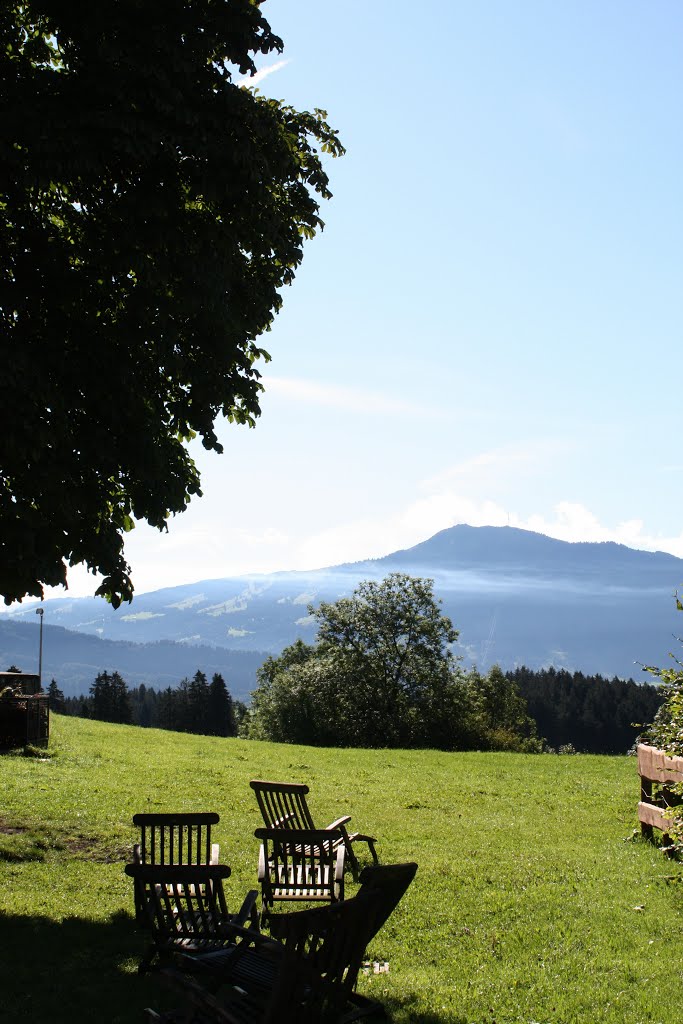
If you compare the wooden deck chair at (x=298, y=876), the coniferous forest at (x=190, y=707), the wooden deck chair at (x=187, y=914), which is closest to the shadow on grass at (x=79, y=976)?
the wooden deck chair at (x=187, y=914)

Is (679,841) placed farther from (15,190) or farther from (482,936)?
(15,190)

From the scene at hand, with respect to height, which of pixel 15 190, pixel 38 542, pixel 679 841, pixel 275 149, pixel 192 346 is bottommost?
pixel 679 841

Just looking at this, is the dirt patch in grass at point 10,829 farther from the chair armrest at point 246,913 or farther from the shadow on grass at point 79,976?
the chair armrest at point 246,913

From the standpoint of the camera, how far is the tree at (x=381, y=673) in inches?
1610

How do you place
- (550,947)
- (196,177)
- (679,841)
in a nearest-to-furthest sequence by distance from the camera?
(550,947) < (679,841) < (196,177)

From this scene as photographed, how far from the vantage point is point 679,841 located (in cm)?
815

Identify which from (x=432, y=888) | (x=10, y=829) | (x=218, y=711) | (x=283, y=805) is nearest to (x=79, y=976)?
(x=283, y=805)

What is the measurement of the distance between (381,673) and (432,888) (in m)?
34.1

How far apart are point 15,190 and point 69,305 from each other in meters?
1.37

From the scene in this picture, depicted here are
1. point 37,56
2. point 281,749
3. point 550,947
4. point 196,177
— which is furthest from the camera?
point 281,749

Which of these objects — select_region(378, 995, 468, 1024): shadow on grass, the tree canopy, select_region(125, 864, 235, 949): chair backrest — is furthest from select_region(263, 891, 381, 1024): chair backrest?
the tree canopy

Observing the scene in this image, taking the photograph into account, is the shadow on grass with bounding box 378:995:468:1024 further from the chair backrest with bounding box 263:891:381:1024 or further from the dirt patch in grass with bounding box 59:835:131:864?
the dirt patch in grass with bounding box 59:835:131:864

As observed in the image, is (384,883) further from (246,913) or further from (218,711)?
(218,711)

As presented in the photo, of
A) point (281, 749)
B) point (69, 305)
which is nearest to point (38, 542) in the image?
point (69, 305)
